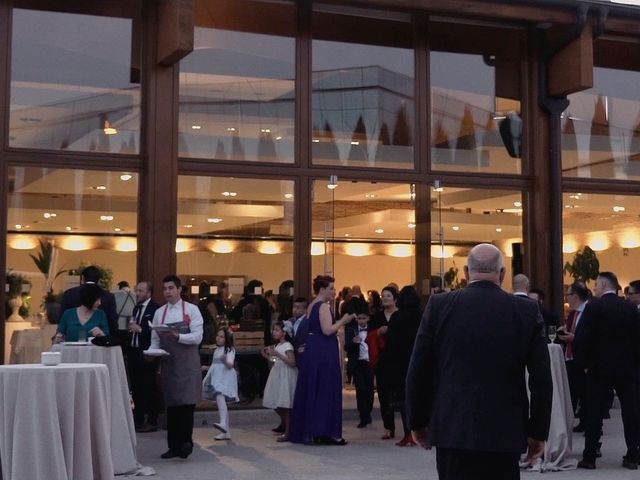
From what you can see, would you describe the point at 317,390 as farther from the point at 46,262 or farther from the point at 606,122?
the point at 606,122

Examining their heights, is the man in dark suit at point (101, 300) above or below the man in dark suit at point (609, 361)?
above

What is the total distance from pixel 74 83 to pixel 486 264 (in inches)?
351

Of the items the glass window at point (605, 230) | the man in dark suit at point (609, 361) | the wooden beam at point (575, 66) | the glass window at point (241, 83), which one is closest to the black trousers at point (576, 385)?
the man in dark suit at point (609, 361)

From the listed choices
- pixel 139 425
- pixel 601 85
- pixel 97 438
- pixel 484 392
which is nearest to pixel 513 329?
pixel 484 392

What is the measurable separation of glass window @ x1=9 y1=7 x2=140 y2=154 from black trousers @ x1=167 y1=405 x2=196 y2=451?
4.18 metres

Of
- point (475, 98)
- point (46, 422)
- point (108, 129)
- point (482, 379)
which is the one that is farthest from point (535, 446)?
point (475, 98)

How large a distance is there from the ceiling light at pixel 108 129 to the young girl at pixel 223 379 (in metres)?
3.23

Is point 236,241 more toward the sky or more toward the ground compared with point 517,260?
more toward the sky

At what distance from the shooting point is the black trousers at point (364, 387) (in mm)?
13070

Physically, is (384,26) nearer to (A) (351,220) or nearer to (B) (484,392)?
(A) (351,220)

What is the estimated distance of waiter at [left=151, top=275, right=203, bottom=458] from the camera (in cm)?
1045

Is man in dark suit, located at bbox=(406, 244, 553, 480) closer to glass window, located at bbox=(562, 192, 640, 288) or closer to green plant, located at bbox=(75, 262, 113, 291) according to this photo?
green plant, located at bbox=(75, 262, 113, 291)

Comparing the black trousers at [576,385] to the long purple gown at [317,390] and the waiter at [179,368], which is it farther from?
the waiter at [179,368]

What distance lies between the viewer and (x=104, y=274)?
13336mm
